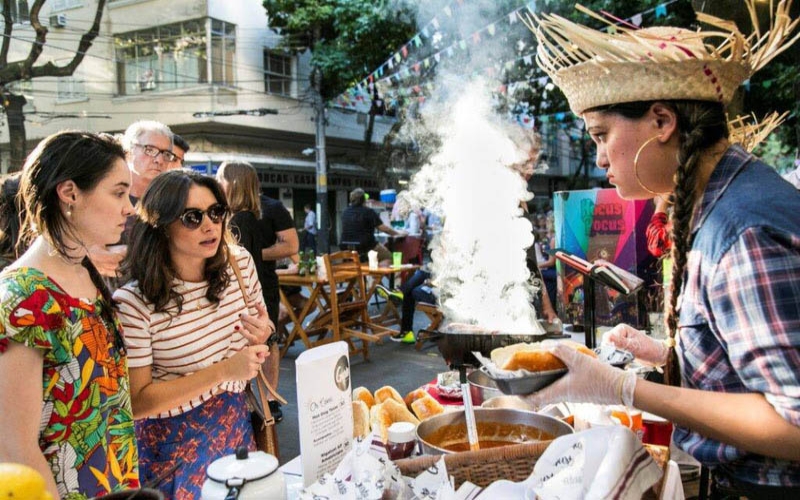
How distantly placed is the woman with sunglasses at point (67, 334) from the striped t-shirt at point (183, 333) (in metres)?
0.16

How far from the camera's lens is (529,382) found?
1.32 m

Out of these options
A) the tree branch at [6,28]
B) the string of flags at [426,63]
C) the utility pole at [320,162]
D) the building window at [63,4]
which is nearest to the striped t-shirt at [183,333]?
the string of flags at [426,63]

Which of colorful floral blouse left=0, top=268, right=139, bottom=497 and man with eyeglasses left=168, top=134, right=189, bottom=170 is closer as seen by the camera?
colorful floral blouse left=0, top=268, right=139, bottom=497

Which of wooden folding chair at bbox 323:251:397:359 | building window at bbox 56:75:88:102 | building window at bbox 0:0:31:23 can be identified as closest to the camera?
wooden folding chair at bbox 323:251:397:359

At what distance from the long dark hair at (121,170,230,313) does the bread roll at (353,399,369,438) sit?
0.78 meters

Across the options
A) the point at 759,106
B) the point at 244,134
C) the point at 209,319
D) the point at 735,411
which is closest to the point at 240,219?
the point at 209,319

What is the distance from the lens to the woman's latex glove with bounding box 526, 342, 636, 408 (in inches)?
51.5

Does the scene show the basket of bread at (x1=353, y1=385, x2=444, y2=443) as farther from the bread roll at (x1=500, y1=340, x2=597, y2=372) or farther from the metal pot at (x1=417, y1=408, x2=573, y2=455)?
the bread roll at (x1=500, y1=340, x2=597, y2=372)

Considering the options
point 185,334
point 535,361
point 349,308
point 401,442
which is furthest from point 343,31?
point 535,361

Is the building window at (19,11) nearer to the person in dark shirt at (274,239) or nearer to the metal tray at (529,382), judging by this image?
the person in dark shirt at (274,239)

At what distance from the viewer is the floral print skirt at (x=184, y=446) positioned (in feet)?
6.59

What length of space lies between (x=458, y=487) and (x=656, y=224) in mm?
1845

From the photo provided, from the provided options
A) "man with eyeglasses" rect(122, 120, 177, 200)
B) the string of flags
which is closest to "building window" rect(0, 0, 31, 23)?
the string of flags

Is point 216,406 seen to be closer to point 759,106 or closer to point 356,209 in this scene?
point 356,209
